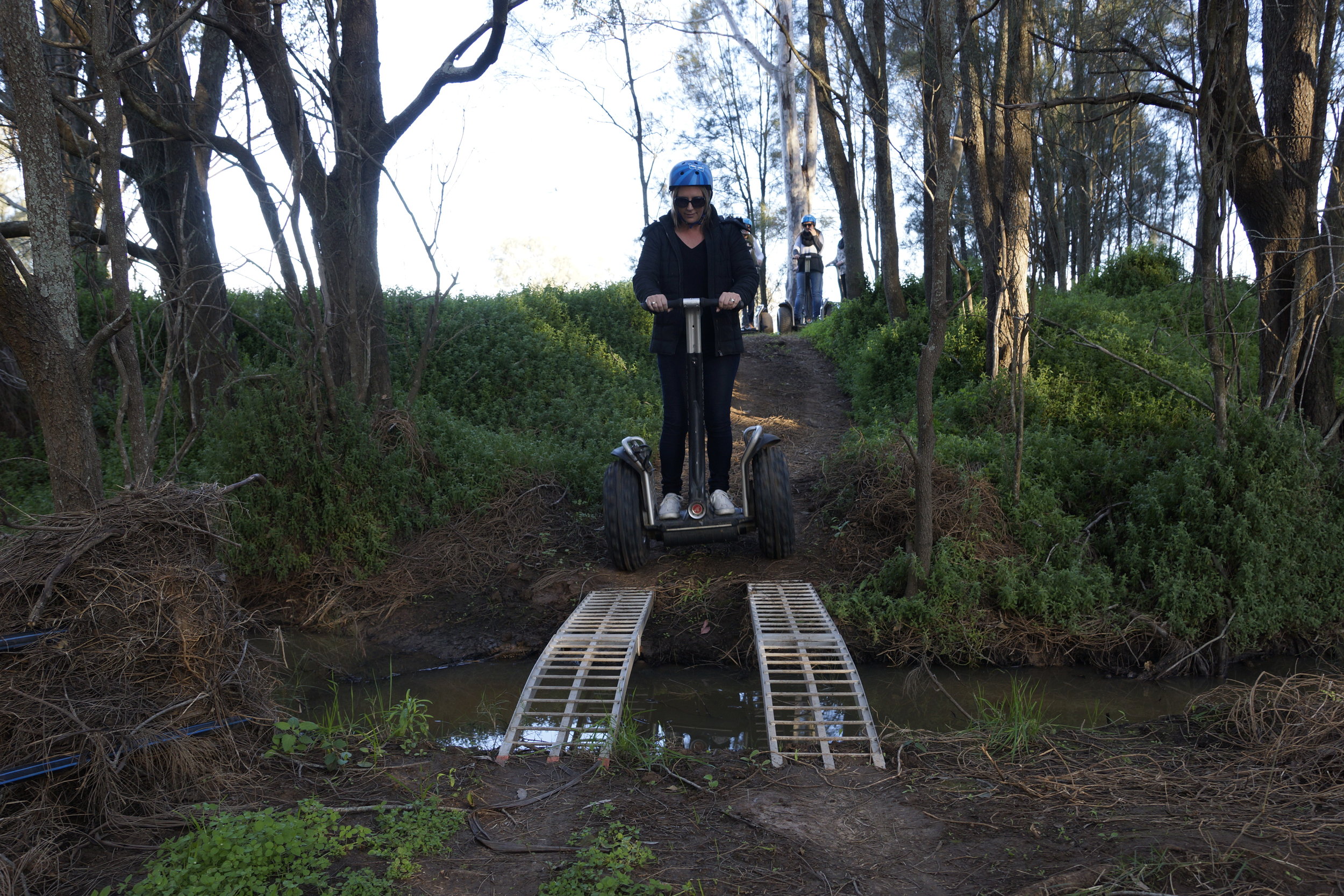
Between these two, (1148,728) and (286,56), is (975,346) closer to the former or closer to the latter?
(1148,728)

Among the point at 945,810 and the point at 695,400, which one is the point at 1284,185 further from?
the point at 945,810

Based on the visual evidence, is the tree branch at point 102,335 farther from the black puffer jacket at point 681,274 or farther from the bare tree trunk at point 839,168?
the bare tree trunk at point 839,168

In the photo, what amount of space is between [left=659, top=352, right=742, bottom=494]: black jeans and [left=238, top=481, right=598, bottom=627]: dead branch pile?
1149mm

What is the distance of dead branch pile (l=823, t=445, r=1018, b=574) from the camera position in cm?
535

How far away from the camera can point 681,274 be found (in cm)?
496

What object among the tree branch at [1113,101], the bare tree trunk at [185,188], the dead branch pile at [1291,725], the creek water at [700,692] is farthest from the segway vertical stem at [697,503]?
the bare tree trunk at [185,188]

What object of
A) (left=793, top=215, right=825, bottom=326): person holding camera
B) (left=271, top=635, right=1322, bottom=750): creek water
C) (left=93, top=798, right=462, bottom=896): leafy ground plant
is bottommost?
(left=271, top=635, right=1322, bottom=750): creek water

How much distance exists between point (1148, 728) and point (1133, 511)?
7.49 feet

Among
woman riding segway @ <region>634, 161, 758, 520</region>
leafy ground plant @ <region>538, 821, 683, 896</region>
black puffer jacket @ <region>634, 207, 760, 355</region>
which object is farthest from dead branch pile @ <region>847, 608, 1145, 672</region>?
leafy ground plant @ <region>538, 821, 683, 896</region>

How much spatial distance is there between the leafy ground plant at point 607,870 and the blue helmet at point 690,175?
3521mm

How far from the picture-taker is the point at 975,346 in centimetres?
880

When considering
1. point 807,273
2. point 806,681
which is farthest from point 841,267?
point 806,681

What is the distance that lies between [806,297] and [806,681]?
12633 mm

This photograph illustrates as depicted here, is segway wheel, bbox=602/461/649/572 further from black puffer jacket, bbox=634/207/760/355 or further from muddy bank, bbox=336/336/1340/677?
black puffer jacket, bbox=634/207/760/355
